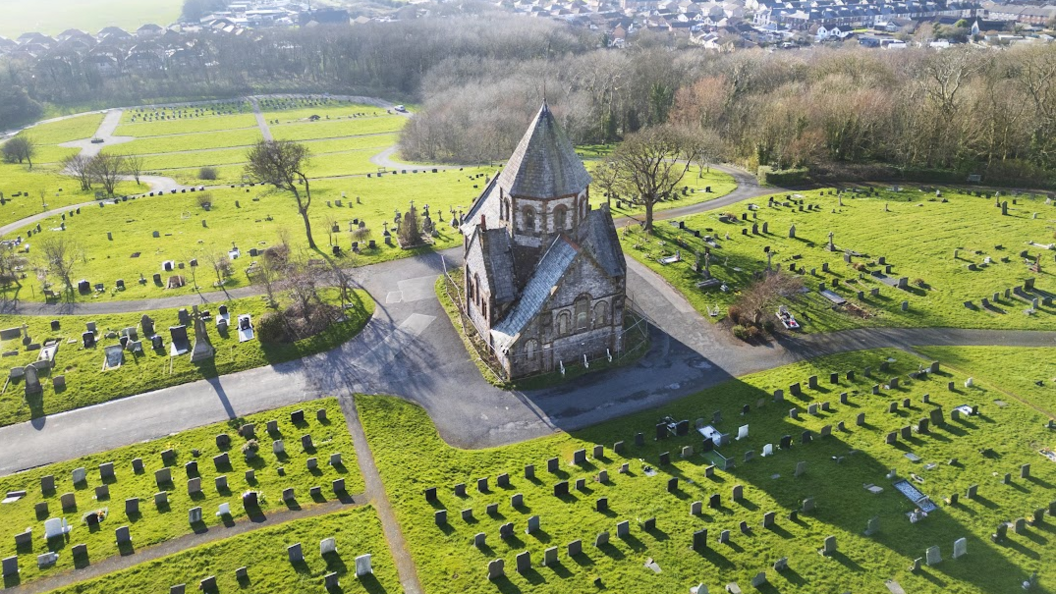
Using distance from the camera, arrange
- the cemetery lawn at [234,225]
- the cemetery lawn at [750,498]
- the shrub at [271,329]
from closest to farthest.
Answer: the cemetery lawn at [750,498], the shrub at [271,329], the cemetery lawn at [234,225]

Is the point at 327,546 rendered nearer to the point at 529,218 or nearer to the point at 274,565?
the point at 274,565

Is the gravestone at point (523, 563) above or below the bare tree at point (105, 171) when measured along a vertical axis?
below

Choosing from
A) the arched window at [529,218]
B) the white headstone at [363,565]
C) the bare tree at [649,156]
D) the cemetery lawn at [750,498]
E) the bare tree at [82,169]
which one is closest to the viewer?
the cemetery lawn at [750,498]

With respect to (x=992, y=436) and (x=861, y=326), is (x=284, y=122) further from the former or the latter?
(x=992, y=436)

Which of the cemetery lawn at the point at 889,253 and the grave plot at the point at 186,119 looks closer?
the cemetery lawn at the point at 889,253

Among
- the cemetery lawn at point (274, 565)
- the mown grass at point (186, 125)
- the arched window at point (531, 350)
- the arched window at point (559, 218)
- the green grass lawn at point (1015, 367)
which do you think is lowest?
the green grass lawn at point (1015, 367)

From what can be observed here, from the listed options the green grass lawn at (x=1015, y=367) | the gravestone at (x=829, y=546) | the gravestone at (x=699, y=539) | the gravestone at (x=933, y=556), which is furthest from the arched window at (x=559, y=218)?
the gravestone at (x=933, y=556)

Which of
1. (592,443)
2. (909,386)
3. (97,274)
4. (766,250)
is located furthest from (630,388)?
(97,274)

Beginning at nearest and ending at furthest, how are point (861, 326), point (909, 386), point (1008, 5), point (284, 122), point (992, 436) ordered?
1. point (992, 436)
2. point (909, 386)
3. point (861, 326)
4. point (284, 122)
5. point (1008, 5)

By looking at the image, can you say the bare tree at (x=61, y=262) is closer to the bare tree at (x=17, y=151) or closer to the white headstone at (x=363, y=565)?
the white headstone at (x=363, y=565)
